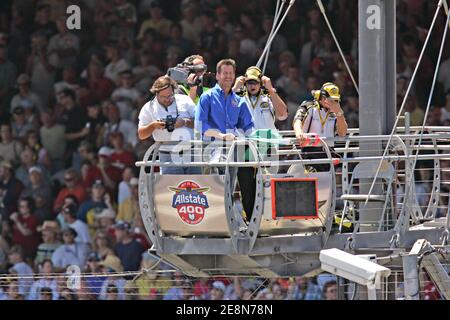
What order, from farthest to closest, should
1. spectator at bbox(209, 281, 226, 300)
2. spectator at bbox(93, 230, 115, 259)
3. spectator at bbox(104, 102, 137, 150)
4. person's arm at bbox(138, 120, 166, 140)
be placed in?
spectator at bbox(104, 102, 137, 150) → spectator at bbox(93, 230, 115, 259) → spectator at bbox(209, 281, 226, 300) → person's arm at bbox(138, 120, 166, 140)

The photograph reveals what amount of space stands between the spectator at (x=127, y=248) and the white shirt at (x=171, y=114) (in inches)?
246

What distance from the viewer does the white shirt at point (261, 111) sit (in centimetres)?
1685

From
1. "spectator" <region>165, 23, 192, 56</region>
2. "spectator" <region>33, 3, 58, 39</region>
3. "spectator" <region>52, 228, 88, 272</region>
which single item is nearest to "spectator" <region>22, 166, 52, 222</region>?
"spectator" <region>52, 228, 88, 272</region>

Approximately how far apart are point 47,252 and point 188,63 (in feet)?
22.7

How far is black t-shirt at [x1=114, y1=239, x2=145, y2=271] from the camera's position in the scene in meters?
22.5

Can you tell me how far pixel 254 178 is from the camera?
15.6 m

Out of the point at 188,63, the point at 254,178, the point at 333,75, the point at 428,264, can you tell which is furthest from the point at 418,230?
the point at 333,75

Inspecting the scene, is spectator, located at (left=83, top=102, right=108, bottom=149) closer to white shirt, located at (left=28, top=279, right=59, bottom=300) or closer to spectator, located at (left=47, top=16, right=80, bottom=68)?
spectator, located at (left=47, top=16, right=80, bottom=68)

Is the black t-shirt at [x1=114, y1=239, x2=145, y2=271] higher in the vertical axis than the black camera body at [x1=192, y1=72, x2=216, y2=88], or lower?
lower

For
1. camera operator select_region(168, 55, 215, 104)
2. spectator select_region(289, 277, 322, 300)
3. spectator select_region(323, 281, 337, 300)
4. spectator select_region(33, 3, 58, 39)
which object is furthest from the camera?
spectator select_region(33, 3, 58, 39)

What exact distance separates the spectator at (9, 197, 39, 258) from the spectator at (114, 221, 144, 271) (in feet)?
4.48

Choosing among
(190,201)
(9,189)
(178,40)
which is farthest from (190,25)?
(190,201)

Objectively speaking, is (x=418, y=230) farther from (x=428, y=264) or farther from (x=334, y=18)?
(x=334, y=18)
